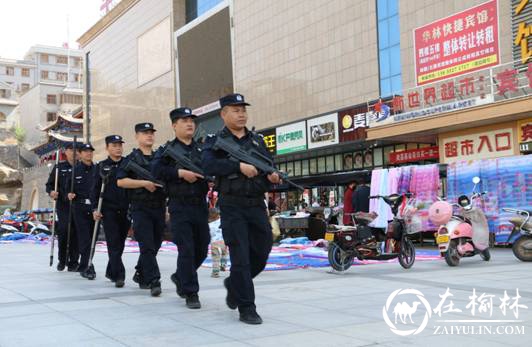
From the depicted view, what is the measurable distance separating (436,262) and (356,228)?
215 centimetres

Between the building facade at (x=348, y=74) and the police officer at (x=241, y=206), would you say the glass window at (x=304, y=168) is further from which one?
the police officer at (x=241, y=206)

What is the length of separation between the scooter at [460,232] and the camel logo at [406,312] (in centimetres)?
353

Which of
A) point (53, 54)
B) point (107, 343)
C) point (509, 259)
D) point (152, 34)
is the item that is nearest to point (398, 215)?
point (509, 259)

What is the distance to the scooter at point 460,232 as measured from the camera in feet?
32.4

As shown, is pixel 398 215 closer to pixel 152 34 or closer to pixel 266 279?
pixel 266 279

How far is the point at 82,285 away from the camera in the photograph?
8.09 m

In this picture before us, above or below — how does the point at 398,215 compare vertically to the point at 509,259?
above

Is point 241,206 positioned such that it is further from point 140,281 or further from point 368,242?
point 368,242

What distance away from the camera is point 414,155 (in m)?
23.4

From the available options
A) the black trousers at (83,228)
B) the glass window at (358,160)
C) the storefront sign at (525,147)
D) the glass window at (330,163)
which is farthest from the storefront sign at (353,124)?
the black trousers at (83,228)

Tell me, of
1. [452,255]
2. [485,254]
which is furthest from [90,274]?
[485,254]

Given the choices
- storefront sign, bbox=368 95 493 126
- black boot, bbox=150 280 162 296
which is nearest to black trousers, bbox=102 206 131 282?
black boot, bbox=150 280 162 296

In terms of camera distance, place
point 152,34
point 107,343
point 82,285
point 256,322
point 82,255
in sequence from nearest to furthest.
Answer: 1. point 107,343
2. point 256,322
3. point 82,285
4. point 82,255
5. point 152,34

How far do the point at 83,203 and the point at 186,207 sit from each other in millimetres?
3983
